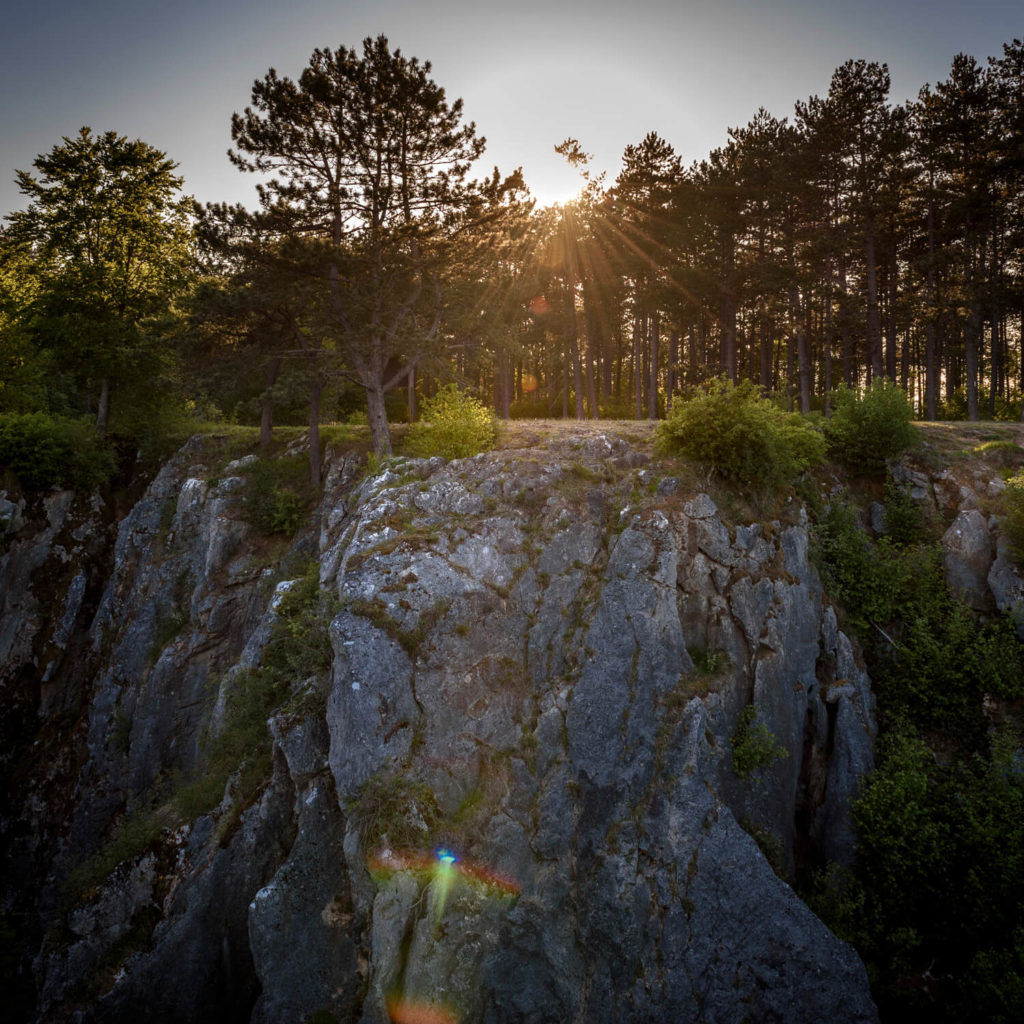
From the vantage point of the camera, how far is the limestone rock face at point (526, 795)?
9109mm

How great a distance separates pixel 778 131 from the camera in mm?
25797

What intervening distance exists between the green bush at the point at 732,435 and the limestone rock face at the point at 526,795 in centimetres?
127

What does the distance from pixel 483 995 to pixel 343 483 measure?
14108 millimetres

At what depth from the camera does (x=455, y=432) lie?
16078mm

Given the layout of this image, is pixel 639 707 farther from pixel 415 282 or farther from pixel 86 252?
pixel 86 252

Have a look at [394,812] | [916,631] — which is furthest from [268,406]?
[916,631]

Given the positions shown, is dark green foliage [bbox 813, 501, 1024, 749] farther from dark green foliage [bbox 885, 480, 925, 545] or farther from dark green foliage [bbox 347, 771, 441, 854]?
dark green foliage [bbox 347, 771, 441, 854]

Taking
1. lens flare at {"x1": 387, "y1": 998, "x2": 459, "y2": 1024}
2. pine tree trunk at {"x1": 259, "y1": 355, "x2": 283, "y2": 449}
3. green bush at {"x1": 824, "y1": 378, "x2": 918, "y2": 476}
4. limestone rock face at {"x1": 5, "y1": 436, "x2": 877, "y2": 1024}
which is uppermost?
pine tree trunk at {"x1": 259, "y1": 355, "x2": 283, "y2": 449}

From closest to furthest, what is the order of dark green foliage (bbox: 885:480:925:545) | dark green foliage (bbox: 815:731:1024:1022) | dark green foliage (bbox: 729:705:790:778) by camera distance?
dark green foliage (bbox: 815:731:1024:1022), dark green foliage (bbox: 729:705:790:778), dark green foliage (bbox: 885:480:925:545)

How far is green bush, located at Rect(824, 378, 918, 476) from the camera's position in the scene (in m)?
16.0

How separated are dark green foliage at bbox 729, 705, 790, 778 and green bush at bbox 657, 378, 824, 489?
5.45 m

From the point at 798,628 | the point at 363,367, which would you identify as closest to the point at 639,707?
the point at 798,628

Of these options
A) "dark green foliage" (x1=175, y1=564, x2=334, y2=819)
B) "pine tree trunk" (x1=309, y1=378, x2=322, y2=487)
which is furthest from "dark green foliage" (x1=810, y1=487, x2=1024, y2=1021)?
"pine tree trunk" (x1=309, y1=378, x2=322, y2=487)

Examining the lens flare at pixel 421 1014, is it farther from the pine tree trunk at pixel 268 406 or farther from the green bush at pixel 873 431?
the pine tree trunk at pixel 268 406
